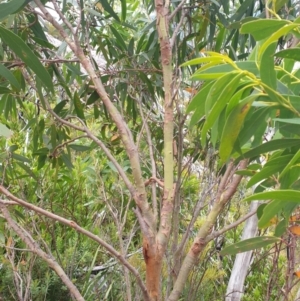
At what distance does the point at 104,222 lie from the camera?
201 centimetres

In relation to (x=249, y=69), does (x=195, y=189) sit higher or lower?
higher

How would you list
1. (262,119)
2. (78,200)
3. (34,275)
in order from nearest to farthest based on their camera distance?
(262,119) < (34,275) < (78,200)

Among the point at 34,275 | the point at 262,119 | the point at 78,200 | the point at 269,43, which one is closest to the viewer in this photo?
the point at 269,43

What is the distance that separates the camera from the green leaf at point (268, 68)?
39 cm

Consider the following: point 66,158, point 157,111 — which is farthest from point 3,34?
Answer: point 157,111

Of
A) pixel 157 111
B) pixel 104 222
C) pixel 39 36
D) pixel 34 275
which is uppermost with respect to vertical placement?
pixel 157 111

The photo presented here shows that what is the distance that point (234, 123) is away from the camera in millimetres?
434

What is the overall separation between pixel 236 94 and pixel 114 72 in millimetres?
744

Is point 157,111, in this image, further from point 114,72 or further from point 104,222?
point 104,222

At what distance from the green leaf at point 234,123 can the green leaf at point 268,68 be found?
0.8 inches

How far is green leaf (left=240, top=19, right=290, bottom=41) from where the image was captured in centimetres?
41

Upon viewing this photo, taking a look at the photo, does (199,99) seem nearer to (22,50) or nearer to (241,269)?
(22,50)

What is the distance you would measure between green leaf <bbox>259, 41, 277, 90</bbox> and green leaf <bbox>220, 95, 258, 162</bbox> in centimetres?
2

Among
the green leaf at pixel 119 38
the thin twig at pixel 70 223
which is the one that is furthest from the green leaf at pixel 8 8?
the green leaf at pixel 119 38
